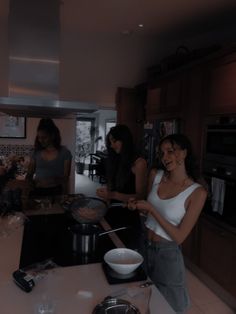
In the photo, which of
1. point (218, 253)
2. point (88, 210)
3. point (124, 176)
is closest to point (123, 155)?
point (124, 176)

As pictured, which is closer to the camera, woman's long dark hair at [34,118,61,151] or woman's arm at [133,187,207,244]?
woman's arm at [133,187,207,244]

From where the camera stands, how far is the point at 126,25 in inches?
118

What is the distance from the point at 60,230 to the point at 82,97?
2.15 m

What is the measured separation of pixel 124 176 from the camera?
206 centimetres

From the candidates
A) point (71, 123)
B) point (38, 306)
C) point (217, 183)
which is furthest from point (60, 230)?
point (71, 123)

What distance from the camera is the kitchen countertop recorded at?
Answer: 100 centimetres

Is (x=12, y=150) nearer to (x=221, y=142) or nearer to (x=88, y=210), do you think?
(x=88, y=210)

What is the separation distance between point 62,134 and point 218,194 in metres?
1.92

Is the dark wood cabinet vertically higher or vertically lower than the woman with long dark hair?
higher

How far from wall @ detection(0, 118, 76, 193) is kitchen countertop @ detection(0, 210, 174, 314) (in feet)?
6.31

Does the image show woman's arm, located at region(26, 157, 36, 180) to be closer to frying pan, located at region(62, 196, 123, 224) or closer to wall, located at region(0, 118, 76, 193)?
wall, located at region(0, 118, 76, 193)

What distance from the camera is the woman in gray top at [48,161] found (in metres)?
2.76

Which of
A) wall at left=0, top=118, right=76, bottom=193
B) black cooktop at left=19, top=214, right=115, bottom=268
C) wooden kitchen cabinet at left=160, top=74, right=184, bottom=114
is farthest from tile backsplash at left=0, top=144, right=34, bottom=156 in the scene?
wooden kitchen cabinet at left=160, top=74, right=184, bottom=114

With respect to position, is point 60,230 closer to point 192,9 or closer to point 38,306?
point 38,306
